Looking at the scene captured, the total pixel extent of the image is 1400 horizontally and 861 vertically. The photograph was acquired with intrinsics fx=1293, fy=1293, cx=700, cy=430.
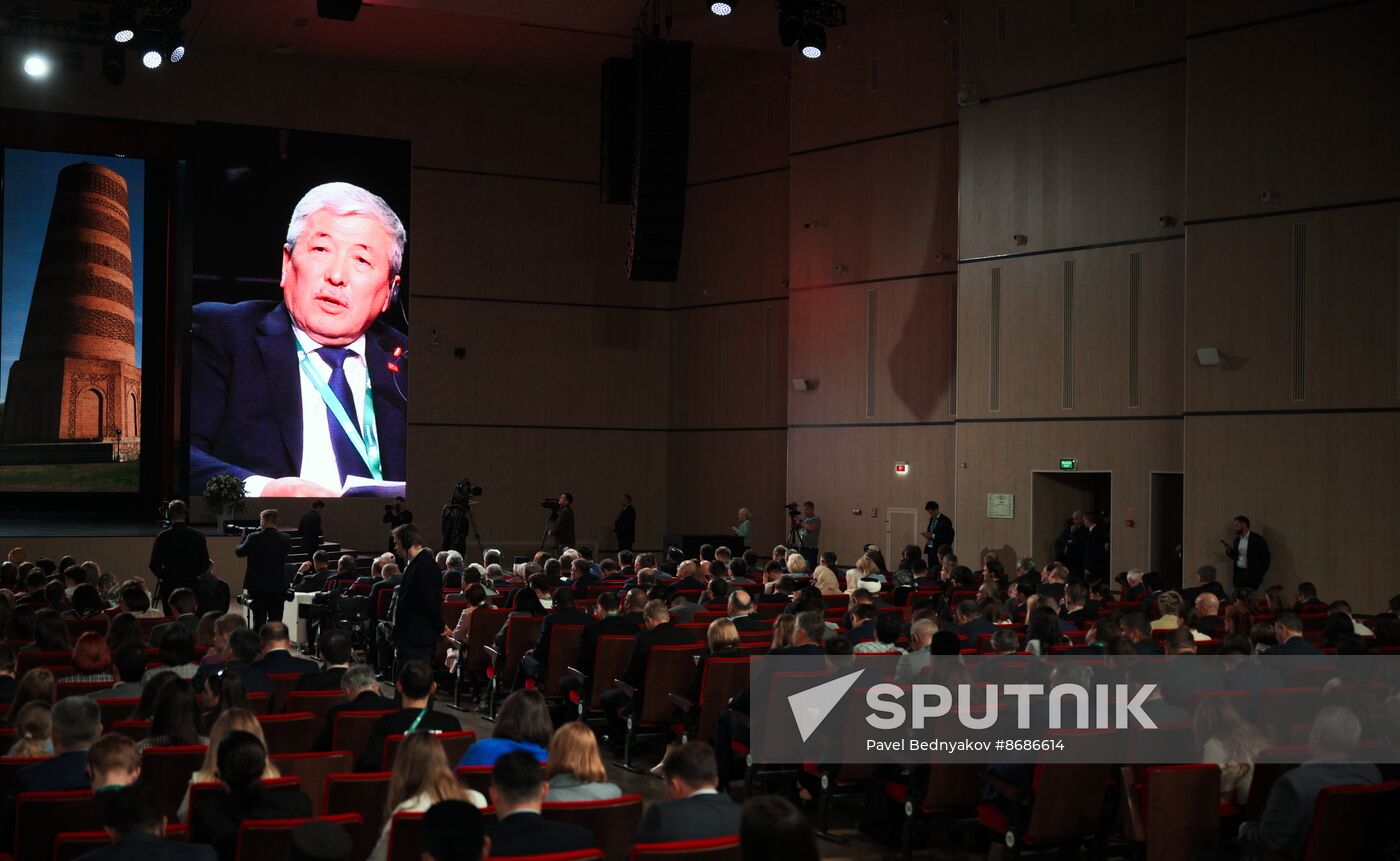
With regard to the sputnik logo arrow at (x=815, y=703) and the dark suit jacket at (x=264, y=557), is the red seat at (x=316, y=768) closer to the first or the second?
the sputnik logo arrow at (x=815, y=703)

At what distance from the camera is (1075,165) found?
52.4ft

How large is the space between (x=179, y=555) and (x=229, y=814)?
7.84 meters

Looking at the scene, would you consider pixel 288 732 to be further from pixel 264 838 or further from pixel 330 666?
pixel 264 838

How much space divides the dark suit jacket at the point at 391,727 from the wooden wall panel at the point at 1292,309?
10.9 m

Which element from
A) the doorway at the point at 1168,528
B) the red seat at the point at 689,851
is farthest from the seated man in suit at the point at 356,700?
the doorway at the point at 1168,528

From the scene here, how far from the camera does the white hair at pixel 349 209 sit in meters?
20.4

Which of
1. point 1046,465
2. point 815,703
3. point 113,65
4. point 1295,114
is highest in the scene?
point 113,65

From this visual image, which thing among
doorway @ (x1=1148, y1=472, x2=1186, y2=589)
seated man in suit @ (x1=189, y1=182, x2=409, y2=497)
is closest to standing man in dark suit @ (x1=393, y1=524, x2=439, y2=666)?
doorway @ (x1=1148, y1=472, x2=1186, y2=589)

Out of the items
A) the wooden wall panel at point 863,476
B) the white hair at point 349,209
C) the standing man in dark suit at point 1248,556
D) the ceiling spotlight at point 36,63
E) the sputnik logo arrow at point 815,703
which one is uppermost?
the ceiling spotlight at point 36,63

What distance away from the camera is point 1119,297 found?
15.5 metres

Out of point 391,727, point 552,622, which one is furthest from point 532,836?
point 552,622

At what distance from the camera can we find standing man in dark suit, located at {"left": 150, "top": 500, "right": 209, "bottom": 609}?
1128 centimetres

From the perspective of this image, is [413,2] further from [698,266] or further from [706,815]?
[706,815]

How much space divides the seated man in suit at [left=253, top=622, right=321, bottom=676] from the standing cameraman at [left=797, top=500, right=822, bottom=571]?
11.7 meters
